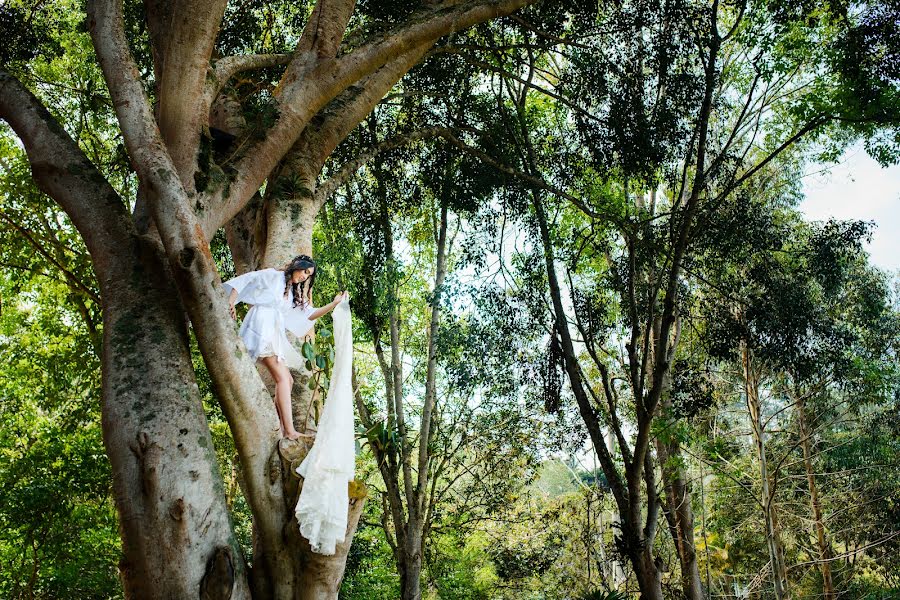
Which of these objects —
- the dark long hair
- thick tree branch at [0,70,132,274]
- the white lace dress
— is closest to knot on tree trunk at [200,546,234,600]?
the white lace dress

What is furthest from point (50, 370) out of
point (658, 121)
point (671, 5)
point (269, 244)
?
point (671, 5)

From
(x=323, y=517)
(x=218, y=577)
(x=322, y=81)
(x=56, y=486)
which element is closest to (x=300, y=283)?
(x=322, y=81)

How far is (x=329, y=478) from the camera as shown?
3111 mm

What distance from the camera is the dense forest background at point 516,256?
7109 millimetres

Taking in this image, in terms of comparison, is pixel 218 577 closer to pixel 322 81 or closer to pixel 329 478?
pixel 329 478

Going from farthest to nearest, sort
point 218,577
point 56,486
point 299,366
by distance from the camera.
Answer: point 56,486
point 299,366
point 218,577

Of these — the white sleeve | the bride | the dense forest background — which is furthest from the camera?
the dense forest background

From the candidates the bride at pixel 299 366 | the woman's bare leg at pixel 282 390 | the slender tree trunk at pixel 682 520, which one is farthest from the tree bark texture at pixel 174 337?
the slender tree trunk at pixel 682 520

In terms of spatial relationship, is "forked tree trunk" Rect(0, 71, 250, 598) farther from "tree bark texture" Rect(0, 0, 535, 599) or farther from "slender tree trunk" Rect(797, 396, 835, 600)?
"slender tree trunk" Rect(797, 396, 835, 600)

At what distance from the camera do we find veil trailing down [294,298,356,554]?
3.03m

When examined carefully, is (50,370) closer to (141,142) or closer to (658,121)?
(141,142)

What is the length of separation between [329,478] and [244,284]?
1.42 meters

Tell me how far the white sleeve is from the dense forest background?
514 millimetres

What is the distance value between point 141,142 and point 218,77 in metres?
1.59
